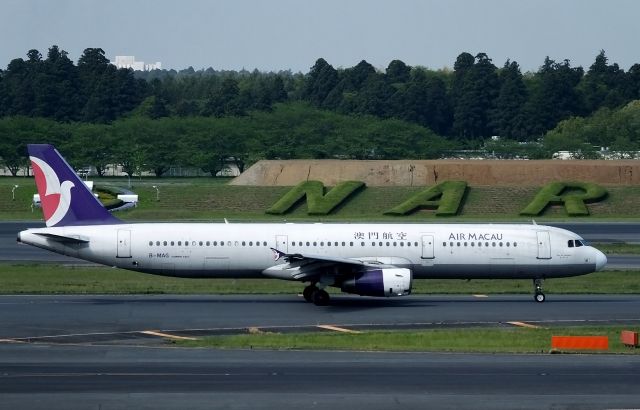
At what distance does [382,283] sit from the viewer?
4397cm

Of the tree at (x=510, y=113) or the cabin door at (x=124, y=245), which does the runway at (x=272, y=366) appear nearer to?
the cabin door at (x=124, y=245)

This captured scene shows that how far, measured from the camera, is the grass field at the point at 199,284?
164 feet

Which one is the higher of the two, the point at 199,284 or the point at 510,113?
the point at 510,113

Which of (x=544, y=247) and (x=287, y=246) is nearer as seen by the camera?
(x=287, y=246)

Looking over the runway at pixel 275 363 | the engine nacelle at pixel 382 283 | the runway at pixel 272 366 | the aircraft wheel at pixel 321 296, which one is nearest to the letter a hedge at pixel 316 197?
the runway at pixel 275 363

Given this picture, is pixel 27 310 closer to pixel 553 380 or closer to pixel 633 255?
pixel 553 380

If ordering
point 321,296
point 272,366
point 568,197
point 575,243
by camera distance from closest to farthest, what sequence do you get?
1. point 272,366
2. point 321,296
3. point 575,243
4. point 568,197

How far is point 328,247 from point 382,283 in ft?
12.0

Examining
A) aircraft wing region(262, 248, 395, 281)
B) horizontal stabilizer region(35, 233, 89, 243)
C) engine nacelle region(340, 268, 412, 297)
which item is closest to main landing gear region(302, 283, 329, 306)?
aircraft wing region(262, 248, 395, 281)

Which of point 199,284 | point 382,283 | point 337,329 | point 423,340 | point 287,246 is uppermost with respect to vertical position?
point 287,246

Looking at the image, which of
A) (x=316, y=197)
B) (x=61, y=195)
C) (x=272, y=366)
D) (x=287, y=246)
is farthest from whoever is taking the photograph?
(x=316, y=197)

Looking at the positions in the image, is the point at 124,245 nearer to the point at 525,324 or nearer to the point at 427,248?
the point at 427,248

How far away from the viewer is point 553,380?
96.9 ft

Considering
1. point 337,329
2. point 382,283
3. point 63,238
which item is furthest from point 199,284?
point 337,329
